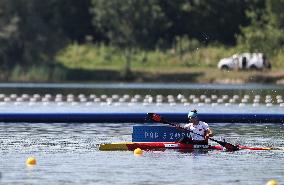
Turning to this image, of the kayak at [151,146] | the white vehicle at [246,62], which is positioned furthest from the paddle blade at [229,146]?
the white vehicle at [246,62]

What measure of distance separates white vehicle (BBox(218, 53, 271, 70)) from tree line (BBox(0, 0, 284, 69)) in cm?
76

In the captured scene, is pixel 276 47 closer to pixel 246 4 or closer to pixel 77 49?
pixel 246 4

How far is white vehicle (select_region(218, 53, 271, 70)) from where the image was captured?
99750 mm

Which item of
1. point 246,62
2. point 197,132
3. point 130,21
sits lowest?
point 197,132

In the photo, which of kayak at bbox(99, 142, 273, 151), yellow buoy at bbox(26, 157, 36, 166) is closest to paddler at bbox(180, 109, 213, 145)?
kayak at bbox(99, 142, 273, 151)

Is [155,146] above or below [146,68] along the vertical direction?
below

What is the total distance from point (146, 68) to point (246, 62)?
9.09 m

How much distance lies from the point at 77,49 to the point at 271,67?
18.7m

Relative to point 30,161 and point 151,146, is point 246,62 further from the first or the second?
point 30,161

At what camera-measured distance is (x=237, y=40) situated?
10456cm

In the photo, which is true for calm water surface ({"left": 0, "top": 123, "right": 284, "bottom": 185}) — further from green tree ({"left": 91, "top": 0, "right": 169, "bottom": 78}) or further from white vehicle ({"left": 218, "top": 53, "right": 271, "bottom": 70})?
green tree ({"left": 91, "top": 0, "right": 169, "bottom": 78})

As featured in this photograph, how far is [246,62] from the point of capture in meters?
100

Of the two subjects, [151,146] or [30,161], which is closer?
[30,161]

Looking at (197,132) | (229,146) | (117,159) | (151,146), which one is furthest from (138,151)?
(229,146)
